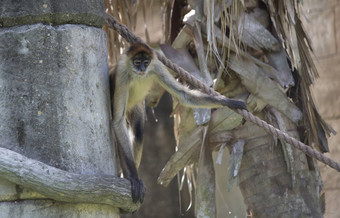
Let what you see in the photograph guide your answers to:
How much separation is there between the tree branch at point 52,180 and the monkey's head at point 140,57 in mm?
1183

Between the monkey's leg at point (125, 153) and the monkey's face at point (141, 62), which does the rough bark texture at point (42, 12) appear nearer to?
the monkey's leg at point (125, 153)

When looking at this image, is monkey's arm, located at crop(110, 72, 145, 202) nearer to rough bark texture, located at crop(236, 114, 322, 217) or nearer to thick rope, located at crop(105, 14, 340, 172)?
thick rope, located at crop(105, 14, 340, 172)

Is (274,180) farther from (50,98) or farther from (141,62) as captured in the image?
(50,98)

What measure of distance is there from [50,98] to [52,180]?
17.3 inches

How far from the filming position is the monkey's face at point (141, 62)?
404 centimetres

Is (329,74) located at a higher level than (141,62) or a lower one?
higher

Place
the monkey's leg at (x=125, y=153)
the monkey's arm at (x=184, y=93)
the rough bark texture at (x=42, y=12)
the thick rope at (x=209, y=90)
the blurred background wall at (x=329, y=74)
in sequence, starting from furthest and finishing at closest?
the blurred background wall at (x=329, y=74) → the monkey's arm at (x=184, y=93) → the thick rope at (x=209, y=90) → the monkey's leg at (x=125, y=153) → the rough bark texture at (x=42, y=12)

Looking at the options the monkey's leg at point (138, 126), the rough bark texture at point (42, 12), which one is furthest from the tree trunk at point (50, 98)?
the monkey's leg at point (138, 126)

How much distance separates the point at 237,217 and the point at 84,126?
4860mm

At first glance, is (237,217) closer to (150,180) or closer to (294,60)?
(150,180)

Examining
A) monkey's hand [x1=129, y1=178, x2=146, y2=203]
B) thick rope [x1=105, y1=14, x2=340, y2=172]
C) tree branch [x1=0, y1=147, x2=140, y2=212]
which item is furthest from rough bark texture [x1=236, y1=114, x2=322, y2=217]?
tree branch [x1=0, y1=147, x2=140, y2=212]

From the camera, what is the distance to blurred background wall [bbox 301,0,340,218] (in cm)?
691

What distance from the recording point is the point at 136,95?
422cm

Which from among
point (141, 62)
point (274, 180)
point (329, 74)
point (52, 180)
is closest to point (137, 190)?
point (52, 180)
